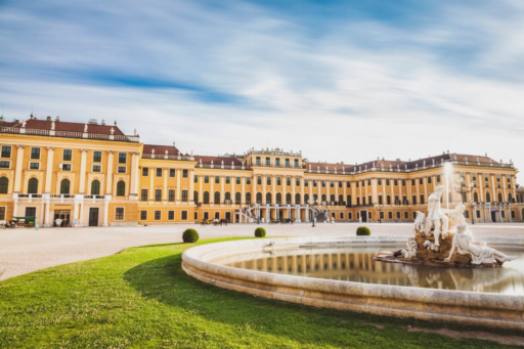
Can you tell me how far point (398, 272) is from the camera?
30.2 ft

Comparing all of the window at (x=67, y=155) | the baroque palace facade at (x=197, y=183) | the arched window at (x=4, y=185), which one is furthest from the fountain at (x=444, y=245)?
the arched window at (x=4, y=185)

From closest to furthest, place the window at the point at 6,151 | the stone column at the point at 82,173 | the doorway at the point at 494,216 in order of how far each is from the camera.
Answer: the window at the point at 6,151, the stone column at the point at 82,173, the doorway at the point at 494,216

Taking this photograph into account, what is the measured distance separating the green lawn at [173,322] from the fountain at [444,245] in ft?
21.4

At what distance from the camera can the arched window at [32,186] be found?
4028 centimetres

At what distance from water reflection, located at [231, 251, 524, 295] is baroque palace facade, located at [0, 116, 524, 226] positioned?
36.6m

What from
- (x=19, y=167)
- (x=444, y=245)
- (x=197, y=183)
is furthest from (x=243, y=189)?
(x=444, y=245)

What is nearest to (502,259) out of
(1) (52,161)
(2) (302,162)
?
(1) (52,161)

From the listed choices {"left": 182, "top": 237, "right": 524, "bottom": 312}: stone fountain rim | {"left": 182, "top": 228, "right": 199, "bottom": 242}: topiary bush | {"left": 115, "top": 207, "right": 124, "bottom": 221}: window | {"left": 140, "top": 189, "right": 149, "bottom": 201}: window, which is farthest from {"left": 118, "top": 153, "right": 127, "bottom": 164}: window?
{"left": 182, "top": 237, "right": 524, "bottom": 312}: stone fountain rim

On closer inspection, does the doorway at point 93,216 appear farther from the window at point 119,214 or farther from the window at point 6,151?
the window at point 6,151

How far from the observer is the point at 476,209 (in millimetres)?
61312

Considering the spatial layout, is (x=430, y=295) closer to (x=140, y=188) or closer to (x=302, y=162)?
(x=140, y=188)

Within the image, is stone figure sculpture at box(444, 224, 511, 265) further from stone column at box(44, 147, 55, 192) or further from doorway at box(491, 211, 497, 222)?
doorway at box(491, 211, 497, 222)

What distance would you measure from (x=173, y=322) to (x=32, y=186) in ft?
146

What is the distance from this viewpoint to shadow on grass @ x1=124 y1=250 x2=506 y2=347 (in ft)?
13.8
